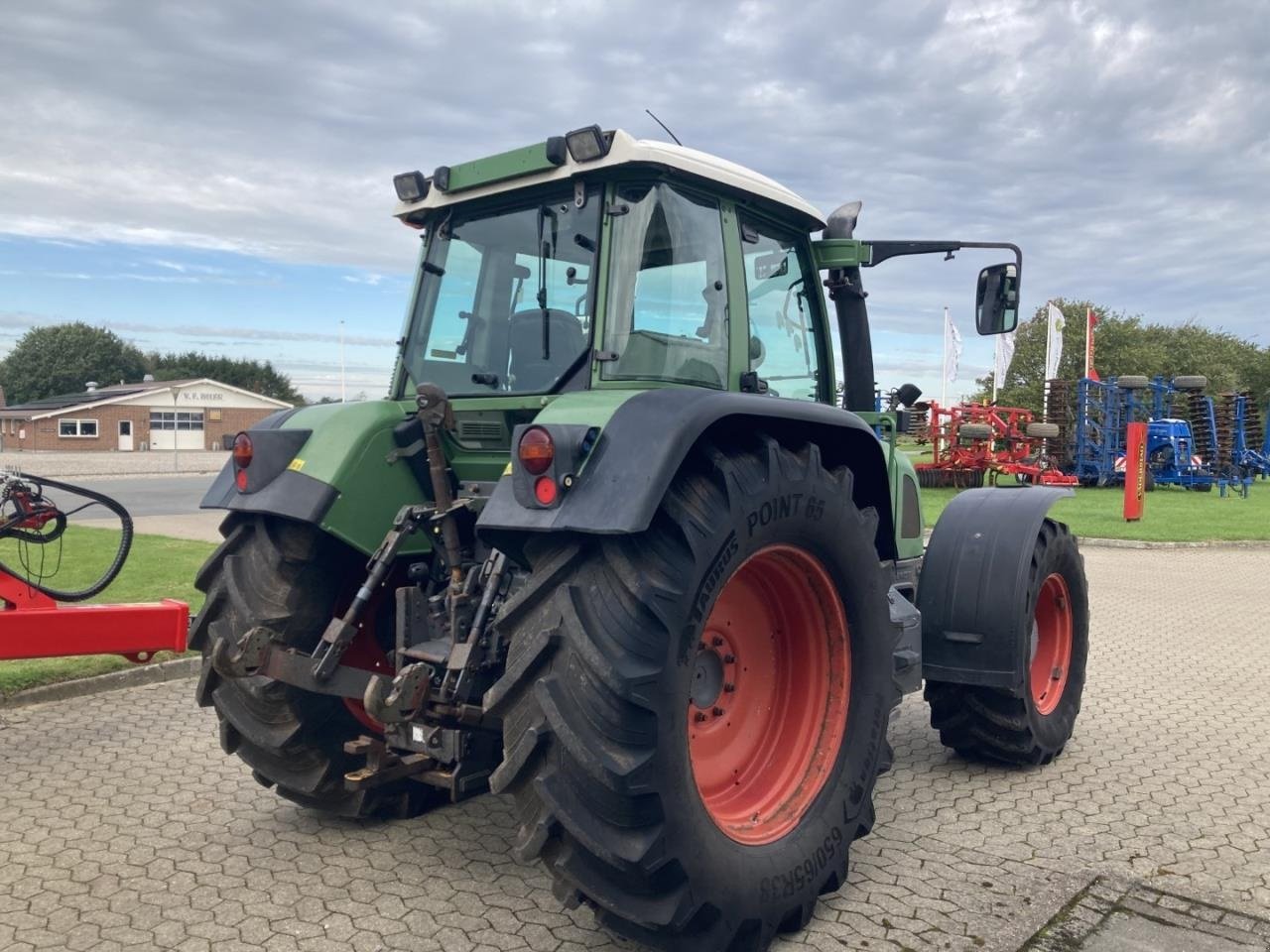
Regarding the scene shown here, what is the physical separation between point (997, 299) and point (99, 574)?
9055 millimetres

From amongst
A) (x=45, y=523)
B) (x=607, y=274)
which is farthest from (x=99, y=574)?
(x=607, y=274)

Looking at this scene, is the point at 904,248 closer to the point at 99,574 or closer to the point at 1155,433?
the point at 99,574

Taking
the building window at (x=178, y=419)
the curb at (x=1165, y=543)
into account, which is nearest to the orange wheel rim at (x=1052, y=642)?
the curb at (x=1165, y=543)

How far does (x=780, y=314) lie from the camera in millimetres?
4422

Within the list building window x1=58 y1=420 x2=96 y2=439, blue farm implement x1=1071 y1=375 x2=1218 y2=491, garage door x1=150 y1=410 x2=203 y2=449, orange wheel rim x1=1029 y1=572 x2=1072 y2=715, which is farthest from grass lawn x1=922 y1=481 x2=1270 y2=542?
building window x1=58 y1=420 x2=96 y2=439

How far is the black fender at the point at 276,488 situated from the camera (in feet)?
11.9

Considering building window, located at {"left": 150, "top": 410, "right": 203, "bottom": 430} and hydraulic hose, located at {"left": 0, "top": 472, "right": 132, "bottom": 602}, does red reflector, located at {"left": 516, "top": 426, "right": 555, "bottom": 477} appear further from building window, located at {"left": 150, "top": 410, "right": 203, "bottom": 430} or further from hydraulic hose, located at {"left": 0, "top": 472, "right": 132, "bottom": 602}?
building window, located at {"left": 150, "top": 410, "right": 203, "bottom": 430}

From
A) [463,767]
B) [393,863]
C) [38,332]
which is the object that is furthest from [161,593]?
[38,332]

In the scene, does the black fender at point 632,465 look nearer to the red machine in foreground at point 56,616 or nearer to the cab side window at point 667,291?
the cab side window at point 667,291

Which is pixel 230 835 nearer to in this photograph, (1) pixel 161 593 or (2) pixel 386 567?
(2) pixel 386 567

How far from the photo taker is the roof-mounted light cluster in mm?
3551

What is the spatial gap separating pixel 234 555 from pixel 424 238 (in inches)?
60.1

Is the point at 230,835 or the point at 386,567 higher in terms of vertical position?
the point at 386,567

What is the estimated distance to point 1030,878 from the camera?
12.3 ft
